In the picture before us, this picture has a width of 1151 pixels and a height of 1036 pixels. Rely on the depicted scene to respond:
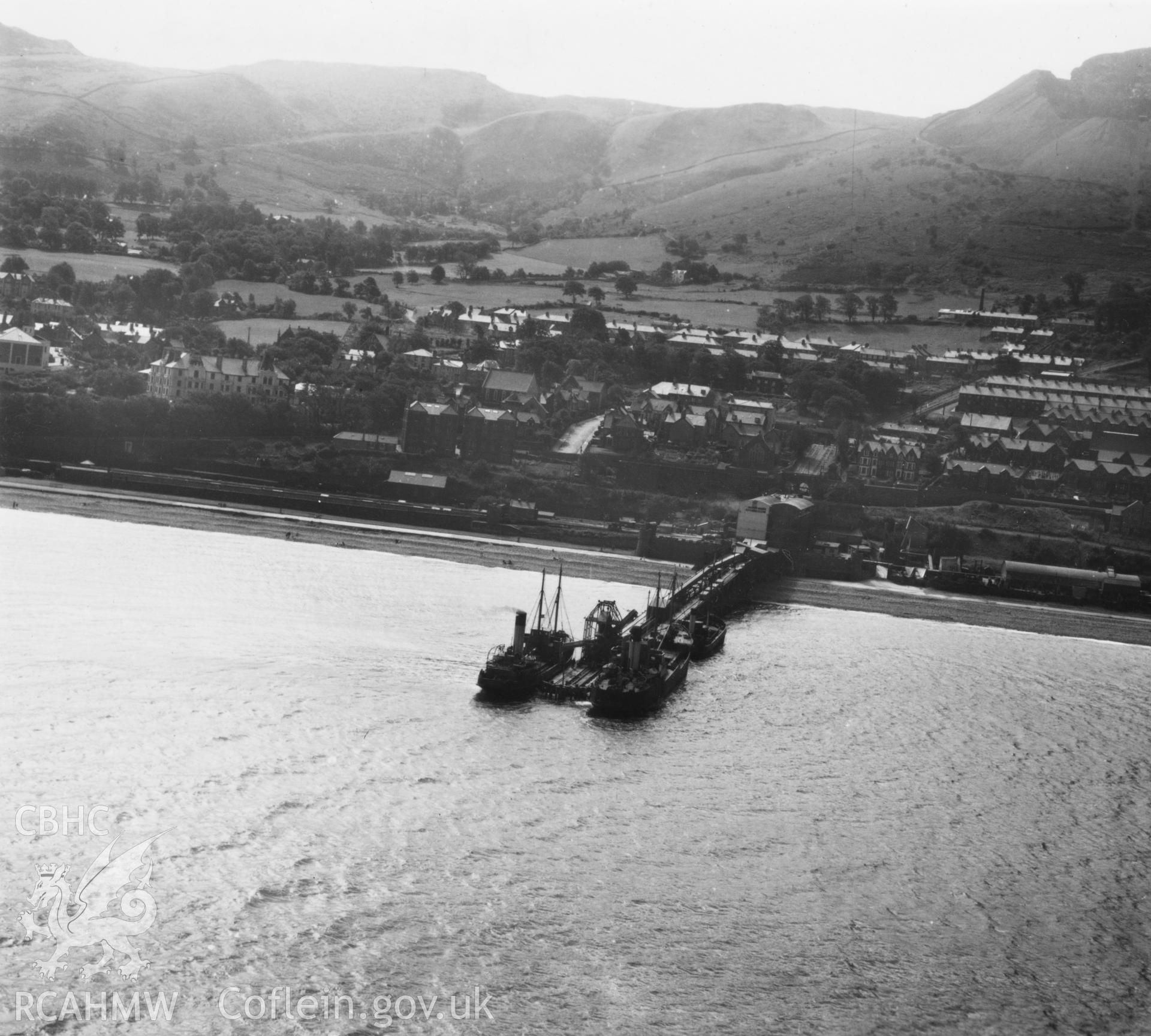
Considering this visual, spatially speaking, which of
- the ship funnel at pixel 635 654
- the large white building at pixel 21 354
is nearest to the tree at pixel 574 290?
the large white building at pixel 21 354

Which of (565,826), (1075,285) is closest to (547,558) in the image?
(565,826)

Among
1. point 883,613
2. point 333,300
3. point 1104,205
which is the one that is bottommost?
point 883,613

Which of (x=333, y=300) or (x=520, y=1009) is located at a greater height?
(x=333, y=300)

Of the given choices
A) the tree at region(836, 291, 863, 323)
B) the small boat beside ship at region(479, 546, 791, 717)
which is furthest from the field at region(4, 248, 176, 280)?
the small boat beside ship at region(479, 546, 791, 717)

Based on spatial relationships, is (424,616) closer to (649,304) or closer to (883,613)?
(883,613)

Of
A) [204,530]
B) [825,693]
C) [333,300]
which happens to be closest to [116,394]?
[204,530]

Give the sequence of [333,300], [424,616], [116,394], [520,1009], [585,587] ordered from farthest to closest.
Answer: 1. [333,300]
2. [116,394]
3. [585,587]
4. [424,616]
5. [520,1009]

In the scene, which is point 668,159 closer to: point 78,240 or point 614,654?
point 78,240
